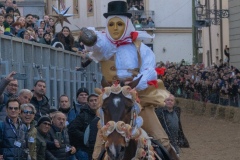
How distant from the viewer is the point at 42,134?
46.4 ft

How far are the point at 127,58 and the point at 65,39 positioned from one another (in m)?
8.88

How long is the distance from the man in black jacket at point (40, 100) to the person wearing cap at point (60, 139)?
0.33 m

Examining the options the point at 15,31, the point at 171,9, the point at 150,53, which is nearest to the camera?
the point at 150,53

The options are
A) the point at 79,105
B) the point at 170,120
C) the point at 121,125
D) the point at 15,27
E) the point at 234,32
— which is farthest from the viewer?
the point at 234,32

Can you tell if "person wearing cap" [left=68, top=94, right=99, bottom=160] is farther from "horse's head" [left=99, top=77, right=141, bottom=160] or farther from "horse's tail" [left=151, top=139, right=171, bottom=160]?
"horse's head" [left=99, top=77, right=141, bottom=160]

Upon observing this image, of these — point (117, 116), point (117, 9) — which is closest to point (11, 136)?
point (117, 9)

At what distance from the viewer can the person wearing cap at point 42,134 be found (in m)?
13.7

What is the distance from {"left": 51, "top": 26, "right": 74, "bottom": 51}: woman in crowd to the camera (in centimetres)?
2062

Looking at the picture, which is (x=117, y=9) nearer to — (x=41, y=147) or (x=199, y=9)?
(x=41, y=147)

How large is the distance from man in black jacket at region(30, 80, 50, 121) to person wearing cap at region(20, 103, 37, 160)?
49.4 inches

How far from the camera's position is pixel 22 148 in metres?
12.9

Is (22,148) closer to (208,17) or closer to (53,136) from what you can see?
(53,136)

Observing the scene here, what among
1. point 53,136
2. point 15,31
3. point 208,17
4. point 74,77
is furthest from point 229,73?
point 53,136

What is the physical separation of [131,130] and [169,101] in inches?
198
